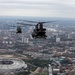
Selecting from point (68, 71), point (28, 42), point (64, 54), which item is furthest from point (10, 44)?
point (68, 71)

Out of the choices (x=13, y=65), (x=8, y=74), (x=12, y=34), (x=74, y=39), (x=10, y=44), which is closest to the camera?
(x=8, y=74)

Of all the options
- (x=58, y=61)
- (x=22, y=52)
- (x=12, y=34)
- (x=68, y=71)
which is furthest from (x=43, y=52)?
(x=12, y=34)

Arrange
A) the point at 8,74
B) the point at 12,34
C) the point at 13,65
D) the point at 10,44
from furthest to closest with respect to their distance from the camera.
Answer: the point at 12,34 < the point at 10,44 < the point at 13,65 < the point at 8,74

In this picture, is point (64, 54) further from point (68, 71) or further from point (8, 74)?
point (8, 74)

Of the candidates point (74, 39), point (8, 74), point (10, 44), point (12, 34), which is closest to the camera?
point (8, 74)

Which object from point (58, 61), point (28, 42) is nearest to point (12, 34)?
point (28, 42)

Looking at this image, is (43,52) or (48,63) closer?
(48,63)

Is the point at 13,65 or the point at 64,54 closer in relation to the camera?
the point at 13,65

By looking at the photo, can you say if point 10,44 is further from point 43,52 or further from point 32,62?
point 32,62

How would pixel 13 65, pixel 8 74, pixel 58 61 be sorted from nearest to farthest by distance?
pixel 8 74 → pixel 13 65 → pixel 58 61
